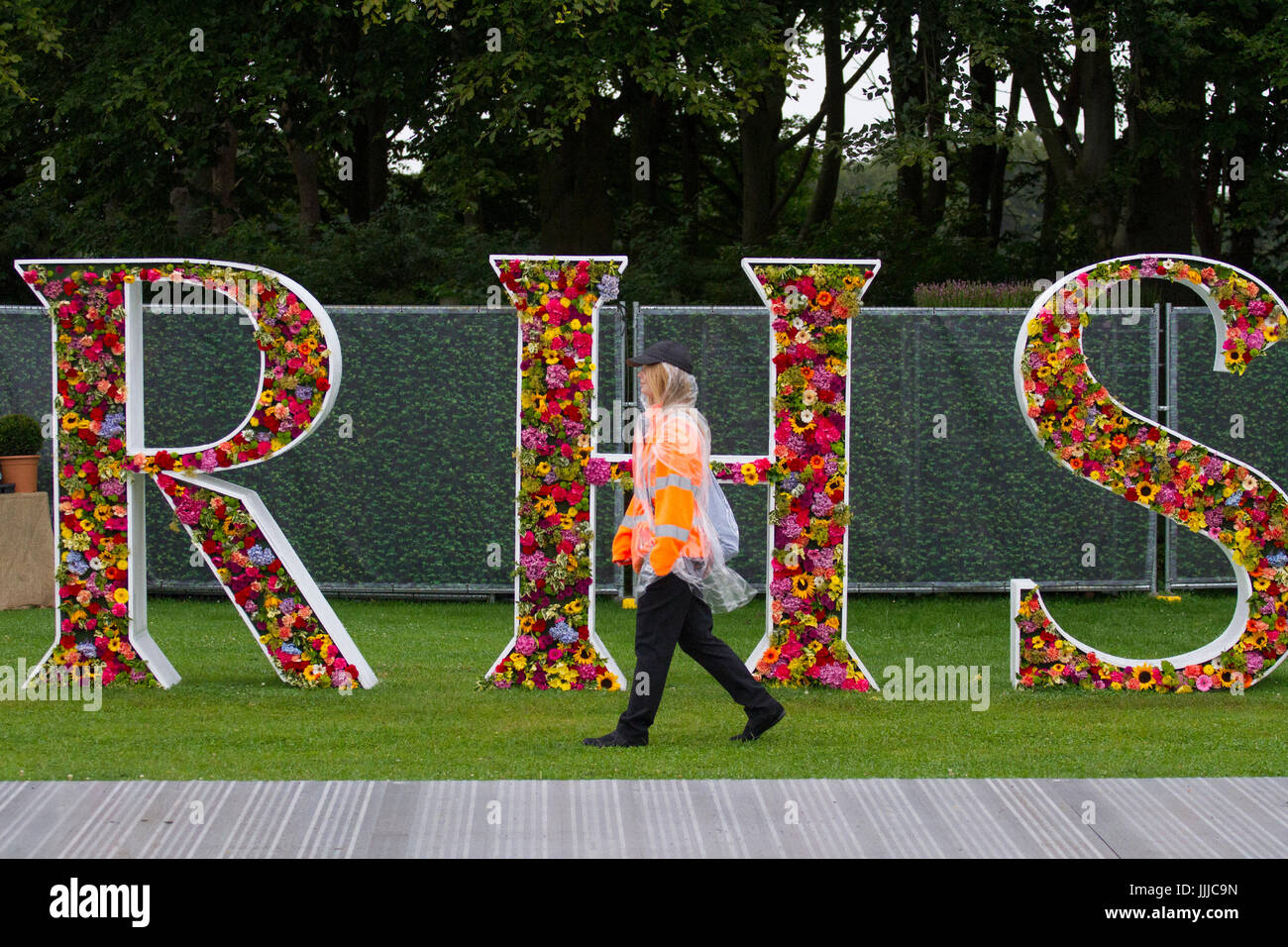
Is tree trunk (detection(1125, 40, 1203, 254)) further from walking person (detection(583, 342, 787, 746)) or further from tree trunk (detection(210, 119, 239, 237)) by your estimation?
tree trunk (detection(210, 119, 239, 237))

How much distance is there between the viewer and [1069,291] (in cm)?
828

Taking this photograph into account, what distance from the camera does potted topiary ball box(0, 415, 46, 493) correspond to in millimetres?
11938

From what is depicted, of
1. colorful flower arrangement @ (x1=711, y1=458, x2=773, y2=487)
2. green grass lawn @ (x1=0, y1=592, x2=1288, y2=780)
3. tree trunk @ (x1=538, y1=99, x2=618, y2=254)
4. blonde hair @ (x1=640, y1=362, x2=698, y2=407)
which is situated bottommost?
green grass lawn @ (x1=0, y1=592, x2=1288, y2=780)

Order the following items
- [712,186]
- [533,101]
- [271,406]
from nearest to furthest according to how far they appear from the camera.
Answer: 1. [271,406]
2. [533,101]
3. [712,186]

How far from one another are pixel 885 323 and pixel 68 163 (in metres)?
9.83

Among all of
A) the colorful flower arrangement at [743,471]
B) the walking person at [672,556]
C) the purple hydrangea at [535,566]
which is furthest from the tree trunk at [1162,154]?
the walking person at [672,556]

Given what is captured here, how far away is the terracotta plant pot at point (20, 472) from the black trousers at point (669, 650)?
23.3ft

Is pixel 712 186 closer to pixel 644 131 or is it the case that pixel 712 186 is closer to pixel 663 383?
pixel 644 131

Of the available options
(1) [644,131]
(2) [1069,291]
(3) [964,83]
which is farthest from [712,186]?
(2) [1069,291]

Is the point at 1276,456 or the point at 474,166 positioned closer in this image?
the point at 1276,456

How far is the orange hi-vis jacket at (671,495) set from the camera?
671cm

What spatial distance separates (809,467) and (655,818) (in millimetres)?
3480

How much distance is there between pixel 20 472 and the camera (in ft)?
39.3

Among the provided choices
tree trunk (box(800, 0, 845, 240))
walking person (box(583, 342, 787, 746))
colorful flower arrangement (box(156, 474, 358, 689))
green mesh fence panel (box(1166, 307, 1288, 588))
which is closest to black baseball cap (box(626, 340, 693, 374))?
walking person (box(583, 342, 787, 746))
